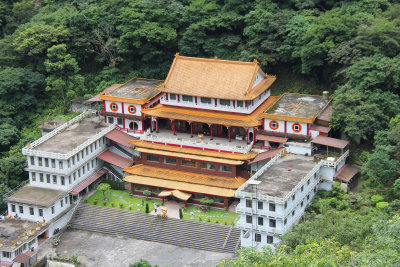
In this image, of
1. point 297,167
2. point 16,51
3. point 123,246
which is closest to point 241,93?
point 297,167

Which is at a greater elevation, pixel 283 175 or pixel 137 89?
pixel 137 89

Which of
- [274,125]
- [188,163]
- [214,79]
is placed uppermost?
[214,79]

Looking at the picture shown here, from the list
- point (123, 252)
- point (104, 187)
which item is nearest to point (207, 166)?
point (104, 187)

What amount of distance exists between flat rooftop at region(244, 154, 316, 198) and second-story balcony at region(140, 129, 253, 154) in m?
4.25

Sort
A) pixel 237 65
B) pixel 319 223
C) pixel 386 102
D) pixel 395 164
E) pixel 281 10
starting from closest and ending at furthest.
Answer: pixel 319 223 → pixel 395 164 → pixel 386 102 → pixel 237 65 → pixel 281 10

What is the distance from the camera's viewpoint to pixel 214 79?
67625mm

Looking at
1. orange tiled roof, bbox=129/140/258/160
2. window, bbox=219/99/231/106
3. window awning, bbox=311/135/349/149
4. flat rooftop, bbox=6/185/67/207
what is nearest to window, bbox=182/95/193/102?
window, bbox=219/99/231/106

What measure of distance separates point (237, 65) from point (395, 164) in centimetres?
1928

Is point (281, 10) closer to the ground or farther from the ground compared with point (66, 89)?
farther from the ground

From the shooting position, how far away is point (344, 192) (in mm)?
59812

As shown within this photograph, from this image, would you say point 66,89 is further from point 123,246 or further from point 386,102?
point 386,102

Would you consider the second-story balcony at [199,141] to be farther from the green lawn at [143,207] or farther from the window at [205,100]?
the green lawn at [143,207]

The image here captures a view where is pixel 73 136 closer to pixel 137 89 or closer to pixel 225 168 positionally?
pixel 137 89

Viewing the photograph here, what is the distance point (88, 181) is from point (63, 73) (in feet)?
58.0
